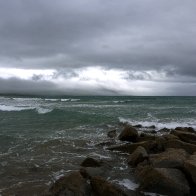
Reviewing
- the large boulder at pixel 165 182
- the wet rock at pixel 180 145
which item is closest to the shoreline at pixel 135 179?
the large boulder at pixel 165 182

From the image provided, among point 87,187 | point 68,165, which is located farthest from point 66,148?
point 87,187

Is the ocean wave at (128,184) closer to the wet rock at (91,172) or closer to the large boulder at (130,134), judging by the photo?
the wet rock at (91,172)

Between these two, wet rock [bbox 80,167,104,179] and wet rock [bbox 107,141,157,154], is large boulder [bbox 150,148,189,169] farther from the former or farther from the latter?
wet rock [bbox 107,141,157,154]

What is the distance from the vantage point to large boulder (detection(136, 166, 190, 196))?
8156 millimetres

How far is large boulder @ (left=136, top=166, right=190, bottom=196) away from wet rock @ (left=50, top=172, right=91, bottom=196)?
1.53 m

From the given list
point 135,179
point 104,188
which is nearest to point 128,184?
point 135,179

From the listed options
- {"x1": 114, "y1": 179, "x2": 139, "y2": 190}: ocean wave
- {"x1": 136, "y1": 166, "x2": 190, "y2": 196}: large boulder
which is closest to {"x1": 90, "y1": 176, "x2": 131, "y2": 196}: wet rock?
{"x1": 136, "y1": 166, "x2": 190, "y2": 196}: large boulder

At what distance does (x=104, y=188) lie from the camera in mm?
7906

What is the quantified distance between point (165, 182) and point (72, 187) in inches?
88.5

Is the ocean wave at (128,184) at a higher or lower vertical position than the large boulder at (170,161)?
lower

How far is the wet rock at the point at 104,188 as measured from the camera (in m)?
7.81

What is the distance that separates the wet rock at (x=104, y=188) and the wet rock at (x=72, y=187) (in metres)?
0.21

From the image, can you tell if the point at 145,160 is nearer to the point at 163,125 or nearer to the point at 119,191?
the point at 119,191

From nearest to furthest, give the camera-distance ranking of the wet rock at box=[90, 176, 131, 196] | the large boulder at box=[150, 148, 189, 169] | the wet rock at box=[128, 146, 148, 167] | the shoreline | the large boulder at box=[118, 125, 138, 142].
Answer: the wet rock at box=[90, 176, 131, 196] → the shoreline → the large boulder at box=[150, 148, 189, 169] → the wet rock at box=[128, 146, 148, 167] → the large boulder at box=[118, 125, 138, 142]
